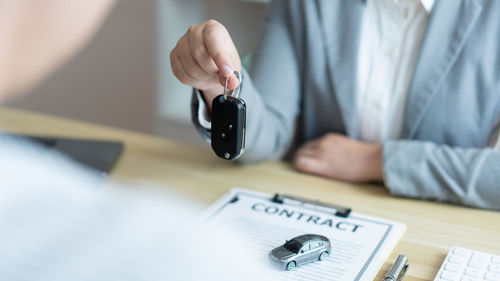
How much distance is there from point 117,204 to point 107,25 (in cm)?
128

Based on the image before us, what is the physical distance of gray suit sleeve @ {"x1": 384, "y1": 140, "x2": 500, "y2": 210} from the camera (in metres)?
0.81

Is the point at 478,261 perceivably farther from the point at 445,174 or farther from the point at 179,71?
the point at 179,71

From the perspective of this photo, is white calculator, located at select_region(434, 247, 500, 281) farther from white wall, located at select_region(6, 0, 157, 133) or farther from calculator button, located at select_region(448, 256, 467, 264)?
white wall, located at select_region(6, 0, 157, 133)

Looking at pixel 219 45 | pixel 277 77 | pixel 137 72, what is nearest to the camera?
pixel 219 45

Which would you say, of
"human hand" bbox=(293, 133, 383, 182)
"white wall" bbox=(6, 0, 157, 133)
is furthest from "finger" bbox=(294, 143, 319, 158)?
"white wall" bbox=(6, 0, 157, 133)

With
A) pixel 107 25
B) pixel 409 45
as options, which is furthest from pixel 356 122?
pixel 107 25

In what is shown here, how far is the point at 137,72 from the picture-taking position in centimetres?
190

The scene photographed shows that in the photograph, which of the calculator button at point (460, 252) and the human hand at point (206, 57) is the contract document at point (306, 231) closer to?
the calculator button at point (460, 252)

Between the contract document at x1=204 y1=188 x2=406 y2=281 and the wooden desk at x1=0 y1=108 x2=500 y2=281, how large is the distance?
23 millimetres

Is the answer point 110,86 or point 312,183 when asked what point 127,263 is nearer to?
point 312,183

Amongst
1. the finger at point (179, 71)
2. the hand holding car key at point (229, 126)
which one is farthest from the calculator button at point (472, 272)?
the finger at point (179, 71)

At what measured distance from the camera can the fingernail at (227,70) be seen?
62 cm

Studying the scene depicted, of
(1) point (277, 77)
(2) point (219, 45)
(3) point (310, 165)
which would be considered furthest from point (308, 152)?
(2) point (219, 45)

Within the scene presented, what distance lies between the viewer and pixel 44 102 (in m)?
1.99
